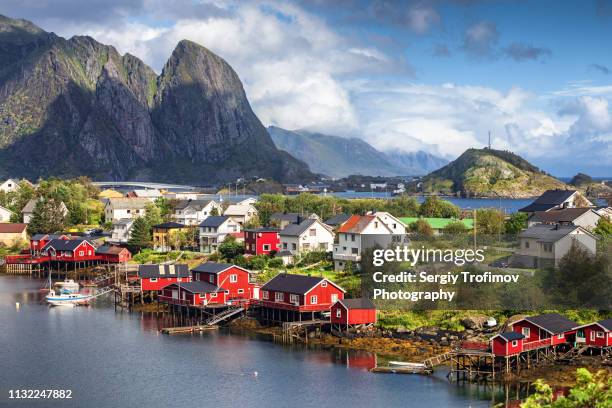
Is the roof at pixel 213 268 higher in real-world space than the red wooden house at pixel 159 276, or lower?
higher

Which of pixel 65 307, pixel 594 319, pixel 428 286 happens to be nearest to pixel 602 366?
pixel 594 319

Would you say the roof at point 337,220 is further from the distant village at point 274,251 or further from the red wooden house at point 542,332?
the red wooden house at point 542,332

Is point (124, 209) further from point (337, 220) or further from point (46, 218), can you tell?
point (337, 220)

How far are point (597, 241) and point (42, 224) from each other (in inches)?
2233

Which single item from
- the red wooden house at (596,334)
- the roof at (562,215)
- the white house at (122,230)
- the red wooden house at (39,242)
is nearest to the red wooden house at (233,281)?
the red wooden house at (596,334)

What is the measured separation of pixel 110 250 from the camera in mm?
70375

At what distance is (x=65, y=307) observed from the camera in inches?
2076

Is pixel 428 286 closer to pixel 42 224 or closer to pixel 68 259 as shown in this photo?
pixel 68 259

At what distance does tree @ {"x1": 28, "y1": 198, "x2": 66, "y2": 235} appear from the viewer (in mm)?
84250

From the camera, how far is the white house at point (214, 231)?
70000 mm

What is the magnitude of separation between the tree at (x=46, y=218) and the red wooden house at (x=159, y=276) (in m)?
34.3

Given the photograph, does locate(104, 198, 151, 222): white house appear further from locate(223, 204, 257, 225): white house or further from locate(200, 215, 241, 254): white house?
locate(200, 215, 241, 254): white house

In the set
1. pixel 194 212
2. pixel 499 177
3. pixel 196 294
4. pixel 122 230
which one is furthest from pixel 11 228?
pixel 499 177

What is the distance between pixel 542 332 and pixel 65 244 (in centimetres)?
4680
